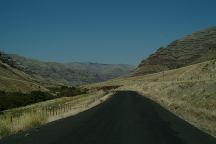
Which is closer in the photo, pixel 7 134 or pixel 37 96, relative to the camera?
pixel 7 134

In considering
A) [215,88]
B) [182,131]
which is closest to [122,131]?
[182,131]

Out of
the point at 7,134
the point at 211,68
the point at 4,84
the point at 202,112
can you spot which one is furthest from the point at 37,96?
the point at 7,134

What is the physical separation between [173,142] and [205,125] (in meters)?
9.35

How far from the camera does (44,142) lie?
16531 millimetres

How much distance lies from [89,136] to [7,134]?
4.20 meters

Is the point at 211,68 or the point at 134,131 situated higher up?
the point at 211,68

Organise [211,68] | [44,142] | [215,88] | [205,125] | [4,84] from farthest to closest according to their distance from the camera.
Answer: [4,84] → [211,68] → [215,88] → [205,125] → [44,142]

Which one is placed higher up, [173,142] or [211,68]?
[211,68]

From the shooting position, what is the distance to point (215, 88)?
179 ft

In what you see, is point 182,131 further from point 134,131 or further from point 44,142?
point 44,142

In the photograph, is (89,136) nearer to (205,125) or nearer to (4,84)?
(205,125)

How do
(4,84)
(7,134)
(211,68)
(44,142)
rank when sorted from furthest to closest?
(4,84) → (211,68) → (7,134) → (44,142)

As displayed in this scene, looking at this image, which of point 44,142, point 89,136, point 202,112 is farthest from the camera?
point 202,112

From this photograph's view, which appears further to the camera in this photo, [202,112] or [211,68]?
[211,68]
